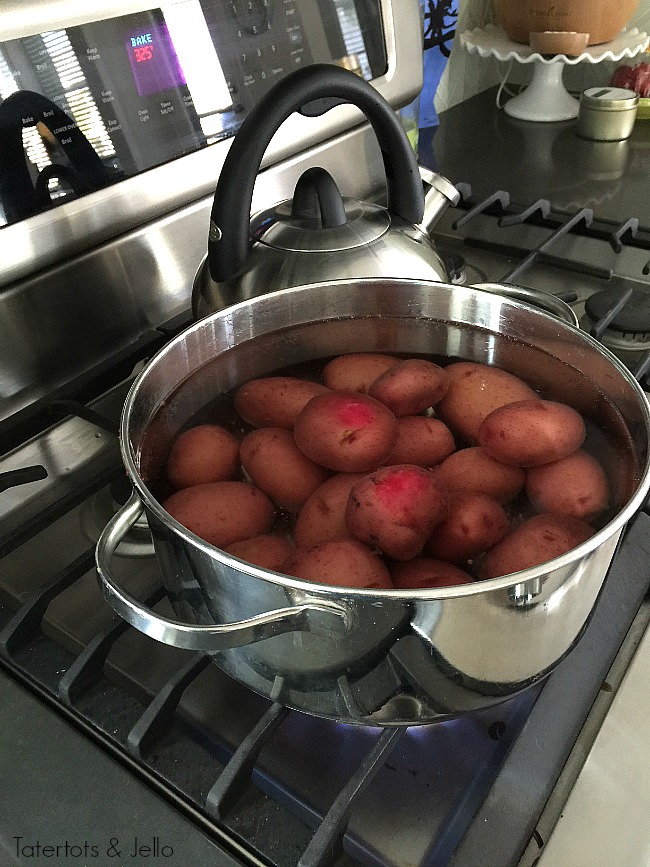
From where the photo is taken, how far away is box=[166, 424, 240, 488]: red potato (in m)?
0.40

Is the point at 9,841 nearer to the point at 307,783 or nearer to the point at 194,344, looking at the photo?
the point at 307,783

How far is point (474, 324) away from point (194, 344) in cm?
18

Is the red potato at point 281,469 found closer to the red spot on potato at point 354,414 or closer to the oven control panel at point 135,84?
the red spot on potato at point 354,414

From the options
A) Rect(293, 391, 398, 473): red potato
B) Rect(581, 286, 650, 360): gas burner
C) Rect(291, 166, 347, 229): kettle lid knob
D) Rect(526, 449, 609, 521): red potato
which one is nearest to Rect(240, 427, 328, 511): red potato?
Rect(293, 391, 398, 473): red potato

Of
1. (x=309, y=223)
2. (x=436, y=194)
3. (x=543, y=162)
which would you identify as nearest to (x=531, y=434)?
(x=309, y=223)

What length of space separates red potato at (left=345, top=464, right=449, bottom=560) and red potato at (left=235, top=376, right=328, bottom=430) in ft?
0.31

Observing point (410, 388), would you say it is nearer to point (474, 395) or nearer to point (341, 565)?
point (474, 395)

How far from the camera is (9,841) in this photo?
1.17 feet

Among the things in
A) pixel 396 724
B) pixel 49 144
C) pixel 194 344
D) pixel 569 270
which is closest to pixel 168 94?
pixel 49 144

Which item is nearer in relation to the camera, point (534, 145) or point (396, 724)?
point (396, 724)

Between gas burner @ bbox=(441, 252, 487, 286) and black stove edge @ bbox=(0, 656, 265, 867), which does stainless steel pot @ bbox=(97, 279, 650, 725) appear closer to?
black stove edge @ bbox=(0, 656, 265, 867)

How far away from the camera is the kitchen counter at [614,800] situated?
35 cm

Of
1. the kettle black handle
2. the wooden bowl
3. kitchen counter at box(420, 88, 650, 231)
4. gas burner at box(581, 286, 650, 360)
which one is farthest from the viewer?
the wooden bowl

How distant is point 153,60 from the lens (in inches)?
24.2
